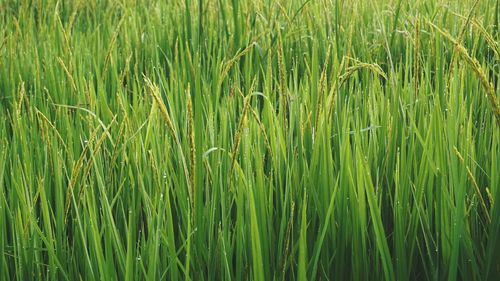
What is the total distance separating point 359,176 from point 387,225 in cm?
16

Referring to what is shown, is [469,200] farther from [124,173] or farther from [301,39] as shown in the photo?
[301,39]

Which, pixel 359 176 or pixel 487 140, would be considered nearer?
pixel 359 176

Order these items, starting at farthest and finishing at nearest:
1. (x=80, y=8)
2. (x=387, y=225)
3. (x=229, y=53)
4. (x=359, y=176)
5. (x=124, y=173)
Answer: (x=80, y=8) → (x=229, y=53) → (x=124, y=173) → (x=387, y=225) → (x=359, y=176)

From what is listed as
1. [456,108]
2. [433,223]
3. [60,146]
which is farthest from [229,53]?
[433,223]

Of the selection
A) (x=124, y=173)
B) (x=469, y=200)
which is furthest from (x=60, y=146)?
(x=469, y=200)

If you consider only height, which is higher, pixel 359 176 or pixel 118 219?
pixel 359 176

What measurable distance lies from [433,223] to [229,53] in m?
1.00

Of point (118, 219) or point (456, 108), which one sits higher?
point (456, 108)

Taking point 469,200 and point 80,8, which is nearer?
point 469,200

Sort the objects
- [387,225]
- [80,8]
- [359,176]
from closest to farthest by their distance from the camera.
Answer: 1. [359,176]
2. [387,225]
3. [80,8]

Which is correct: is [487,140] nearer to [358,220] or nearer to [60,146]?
[358,220]

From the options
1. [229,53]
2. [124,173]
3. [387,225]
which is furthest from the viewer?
[229,53]

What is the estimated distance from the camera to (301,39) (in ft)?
6.46

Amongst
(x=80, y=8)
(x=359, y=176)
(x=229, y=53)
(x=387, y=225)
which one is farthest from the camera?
(x=80, y=8)
